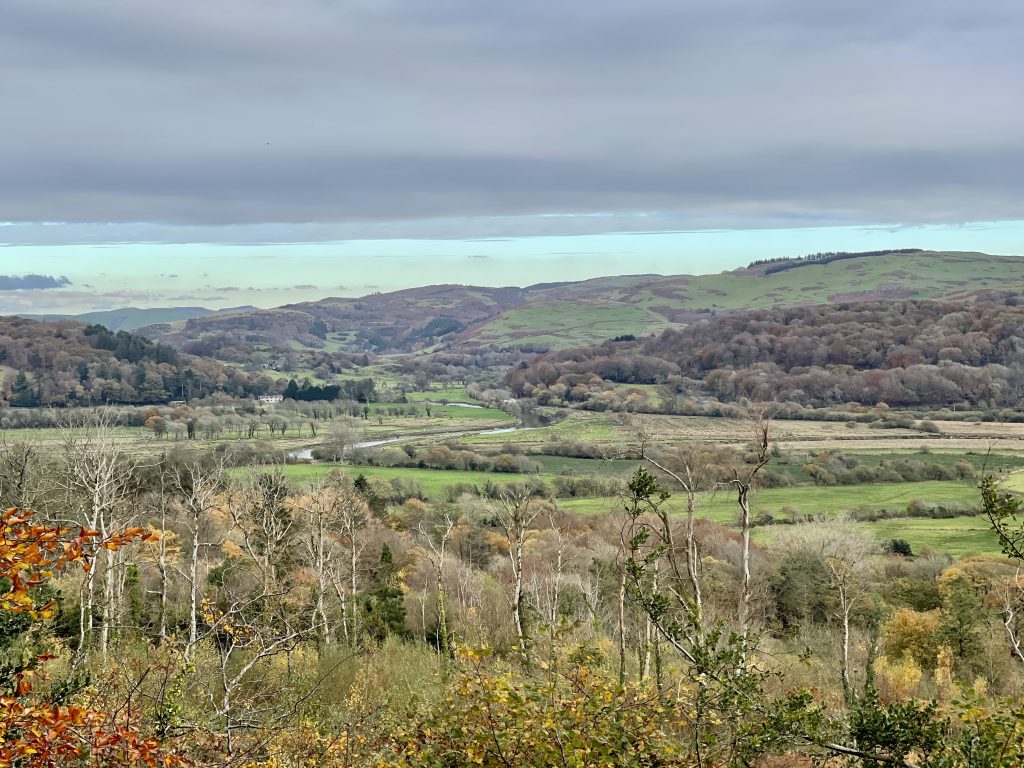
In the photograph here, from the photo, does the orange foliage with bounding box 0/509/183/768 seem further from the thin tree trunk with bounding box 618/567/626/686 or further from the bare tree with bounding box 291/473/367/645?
the bare tree with bounding box 291/473/367/645

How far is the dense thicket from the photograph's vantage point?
4456 inches

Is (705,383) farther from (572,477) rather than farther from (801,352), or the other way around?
(572,477)

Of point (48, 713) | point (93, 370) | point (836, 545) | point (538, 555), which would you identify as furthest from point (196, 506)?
point (93, 370)

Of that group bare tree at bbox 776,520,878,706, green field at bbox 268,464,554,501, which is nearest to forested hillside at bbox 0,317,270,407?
green field at bbox 268,464,554,501

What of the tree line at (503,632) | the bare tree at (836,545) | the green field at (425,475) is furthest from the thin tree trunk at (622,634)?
the green field at (425,475)

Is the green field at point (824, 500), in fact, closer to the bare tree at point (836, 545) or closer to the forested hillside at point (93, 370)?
the bare tree at point (836, 545)

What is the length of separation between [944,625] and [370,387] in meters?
131

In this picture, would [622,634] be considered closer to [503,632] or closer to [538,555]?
[503,632]

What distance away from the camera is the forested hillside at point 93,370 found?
117062mm

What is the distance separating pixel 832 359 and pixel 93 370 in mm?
122250

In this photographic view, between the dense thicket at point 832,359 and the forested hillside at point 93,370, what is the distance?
60.0 metres

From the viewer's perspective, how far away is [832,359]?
135250 mm

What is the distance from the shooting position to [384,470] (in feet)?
256

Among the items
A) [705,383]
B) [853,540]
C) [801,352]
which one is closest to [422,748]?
[853,540]
